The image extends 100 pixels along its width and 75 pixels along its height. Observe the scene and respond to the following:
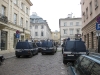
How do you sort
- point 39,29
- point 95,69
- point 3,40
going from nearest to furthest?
point 95,69 → point 3,40 → point 39,29

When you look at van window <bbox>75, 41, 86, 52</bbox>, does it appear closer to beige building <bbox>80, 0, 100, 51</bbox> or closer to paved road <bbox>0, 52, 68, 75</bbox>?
paved road <bbox>0, 52, 68, 75</bbox>

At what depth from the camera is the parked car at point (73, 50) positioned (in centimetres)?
1133

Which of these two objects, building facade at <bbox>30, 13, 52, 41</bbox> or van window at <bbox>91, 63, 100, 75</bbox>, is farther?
building facade at <bbox>30, 13, 52, 41</bbox>

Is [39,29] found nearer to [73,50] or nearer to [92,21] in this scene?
[92,21]

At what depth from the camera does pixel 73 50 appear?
11.4 meters

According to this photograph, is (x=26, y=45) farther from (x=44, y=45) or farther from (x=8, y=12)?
(x=8, y=12)

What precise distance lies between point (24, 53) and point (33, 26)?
181 feet

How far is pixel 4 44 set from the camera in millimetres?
23609

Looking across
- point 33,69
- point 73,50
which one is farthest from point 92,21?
point 33,69

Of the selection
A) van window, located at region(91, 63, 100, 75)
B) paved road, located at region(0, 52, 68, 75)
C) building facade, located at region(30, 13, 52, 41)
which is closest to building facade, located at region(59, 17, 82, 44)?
building facade, located at region(30, 13, 52, 41)

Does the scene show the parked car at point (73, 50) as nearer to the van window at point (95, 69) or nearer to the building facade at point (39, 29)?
the van window at point (95, 69)

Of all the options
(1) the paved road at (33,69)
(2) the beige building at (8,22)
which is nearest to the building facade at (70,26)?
(2) the beige building at (8,22)

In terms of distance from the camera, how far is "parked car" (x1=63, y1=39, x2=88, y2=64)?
446 inches

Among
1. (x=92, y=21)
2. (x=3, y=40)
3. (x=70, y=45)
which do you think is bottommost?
(x=70, y=45)
